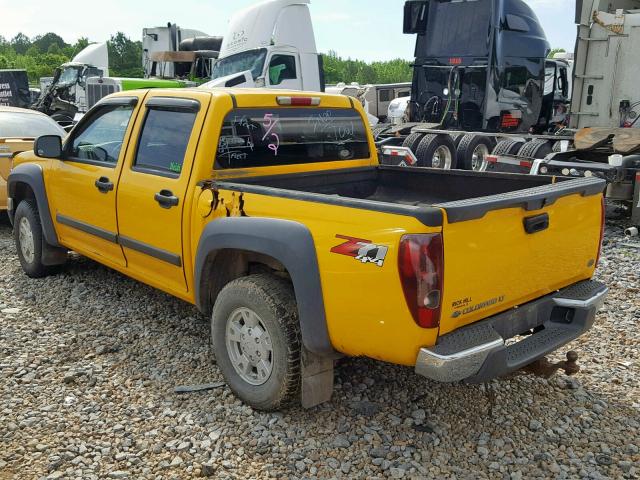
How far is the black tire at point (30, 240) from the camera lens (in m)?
5.84

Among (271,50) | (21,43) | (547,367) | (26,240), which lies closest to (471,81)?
(271,50)

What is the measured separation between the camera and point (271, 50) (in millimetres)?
13219

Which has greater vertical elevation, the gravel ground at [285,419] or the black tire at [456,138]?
the black tire at [456,138]

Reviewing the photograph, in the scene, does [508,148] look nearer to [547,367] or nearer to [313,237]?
[547,367]

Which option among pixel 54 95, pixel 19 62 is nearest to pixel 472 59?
pixel 54 95

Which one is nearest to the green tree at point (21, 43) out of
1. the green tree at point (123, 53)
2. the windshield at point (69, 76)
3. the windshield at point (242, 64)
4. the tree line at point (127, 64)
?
the tree line at point (127, 64)

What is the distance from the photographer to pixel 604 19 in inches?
372

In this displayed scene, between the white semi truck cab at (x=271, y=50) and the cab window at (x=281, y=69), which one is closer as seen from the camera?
the white semi truck cab at (x=271, y=50)

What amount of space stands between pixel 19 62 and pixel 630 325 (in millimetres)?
62018

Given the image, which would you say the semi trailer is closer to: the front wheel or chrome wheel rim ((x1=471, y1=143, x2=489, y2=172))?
chrome wheel rim ((x1=471, y1=143, x2=489, y2=172))

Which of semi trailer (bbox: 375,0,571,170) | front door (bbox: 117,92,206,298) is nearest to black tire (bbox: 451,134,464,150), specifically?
semi trailer (bbox: 375,0,571,170)

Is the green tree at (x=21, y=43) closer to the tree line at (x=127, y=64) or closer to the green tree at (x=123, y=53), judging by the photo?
the tree line at (x=127, y=64)

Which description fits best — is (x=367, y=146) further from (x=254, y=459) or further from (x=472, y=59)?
(x=472, y=59)

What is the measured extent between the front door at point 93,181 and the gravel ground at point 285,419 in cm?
73
